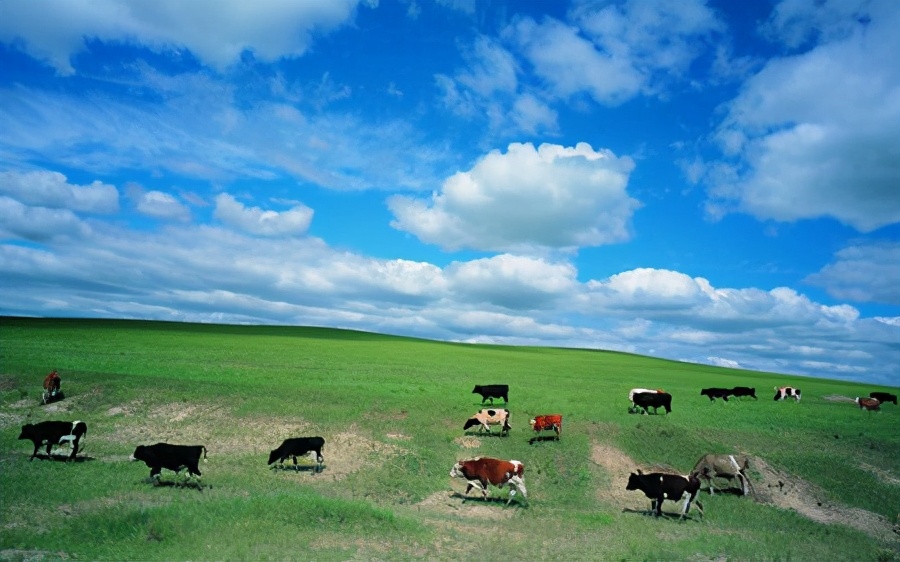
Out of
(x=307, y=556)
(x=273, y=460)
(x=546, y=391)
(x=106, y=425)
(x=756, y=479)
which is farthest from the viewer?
(x=546, y=391)

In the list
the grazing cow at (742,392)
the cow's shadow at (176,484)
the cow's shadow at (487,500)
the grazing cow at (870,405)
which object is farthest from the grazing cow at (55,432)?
the grazing cow at (870,405)

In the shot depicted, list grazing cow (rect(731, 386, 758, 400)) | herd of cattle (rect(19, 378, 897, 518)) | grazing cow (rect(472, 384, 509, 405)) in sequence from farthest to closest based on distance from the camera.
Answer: grazing cow (rect(731, 386, 758, 400)) < grazing cow (rect(472, 384, 509, 405)) < herd of cattle (rect(19, 378, 897, 518))

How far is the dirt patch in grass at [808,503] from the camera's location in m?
22.7

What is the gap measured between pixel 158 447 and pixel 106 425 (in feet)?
34.3

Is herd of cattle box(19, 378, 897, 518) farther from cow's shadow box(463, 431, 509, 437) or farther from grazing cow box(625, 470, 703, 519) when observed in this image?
cow's shadow box(463, 431, 509, 437)

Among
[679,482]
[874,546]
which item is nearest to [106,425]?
[679,482]

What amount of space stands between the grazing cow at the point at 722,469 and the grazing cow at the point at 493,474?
855 centimetres

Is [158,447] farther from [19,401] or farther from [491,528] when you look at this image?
[19,401]

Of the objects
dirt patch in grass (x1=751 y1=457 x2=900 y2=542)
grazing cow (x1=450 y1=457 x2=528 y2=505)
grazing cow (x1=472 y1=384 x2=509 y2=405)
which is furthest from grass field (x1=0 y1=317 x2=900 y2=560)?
grazing cow (x1=472 y1=384 x2=509 y2=405)

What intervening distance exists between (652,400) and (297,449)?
2371 centimetres

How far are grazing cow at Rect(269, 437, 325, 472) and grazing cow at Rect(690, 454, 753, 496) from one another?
16.9 meters

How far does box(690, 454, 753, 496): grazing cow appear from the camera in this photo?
80.0 feet

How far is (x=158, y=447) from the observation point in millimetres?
21109

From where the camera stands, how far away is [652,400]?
36344 mm
